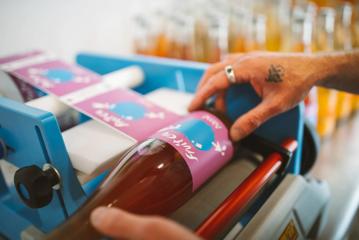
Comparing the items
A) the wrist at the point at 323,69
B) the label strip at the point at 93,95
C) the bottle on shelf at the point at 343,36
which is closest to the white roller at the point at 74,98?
the label strip at the point at 93,95

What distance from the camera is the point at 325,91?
1131mm

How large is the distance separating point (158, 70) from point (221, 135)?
290 mm

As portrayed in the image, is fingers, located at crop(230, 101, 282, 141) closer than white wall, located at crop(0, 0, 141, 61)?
Yes

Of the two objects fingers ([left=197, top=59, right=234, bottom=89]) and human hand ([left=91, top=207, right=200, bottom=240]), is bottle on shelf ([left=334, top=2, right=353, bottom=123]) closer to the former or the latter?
fingers ([left=197, top=59, right=234, bottom=89])

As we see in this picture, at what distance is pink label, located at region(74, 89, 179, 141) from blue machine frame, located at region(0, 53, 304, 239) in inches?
3.6

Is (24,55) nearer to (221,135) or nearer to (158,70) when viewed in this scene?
(158,70)

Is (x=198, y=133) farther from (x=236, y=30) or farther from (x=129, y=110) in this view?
(x=236, y=30)

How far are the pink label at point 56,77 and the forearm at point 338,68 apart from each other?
40 centimetres

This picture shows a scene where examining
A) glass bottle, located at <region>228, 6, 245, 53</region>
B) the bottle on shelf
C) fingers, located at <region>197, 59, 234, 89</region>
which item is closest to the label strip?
fingers, located at <region>197, 59, 234, 89</region>

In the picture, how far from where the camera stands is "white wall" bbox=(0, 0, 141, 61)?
0.83m

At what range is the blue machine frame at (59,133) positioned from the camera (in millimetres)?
385

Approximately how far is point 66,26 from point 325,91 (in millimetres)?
930

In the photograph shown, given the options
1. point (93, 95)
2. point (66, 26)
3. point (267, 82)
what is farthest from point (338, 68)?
point (66, 26)

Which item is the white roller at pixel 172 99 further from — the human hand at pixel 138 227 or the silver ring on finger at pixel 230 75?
the human hand at pixel 138 227
